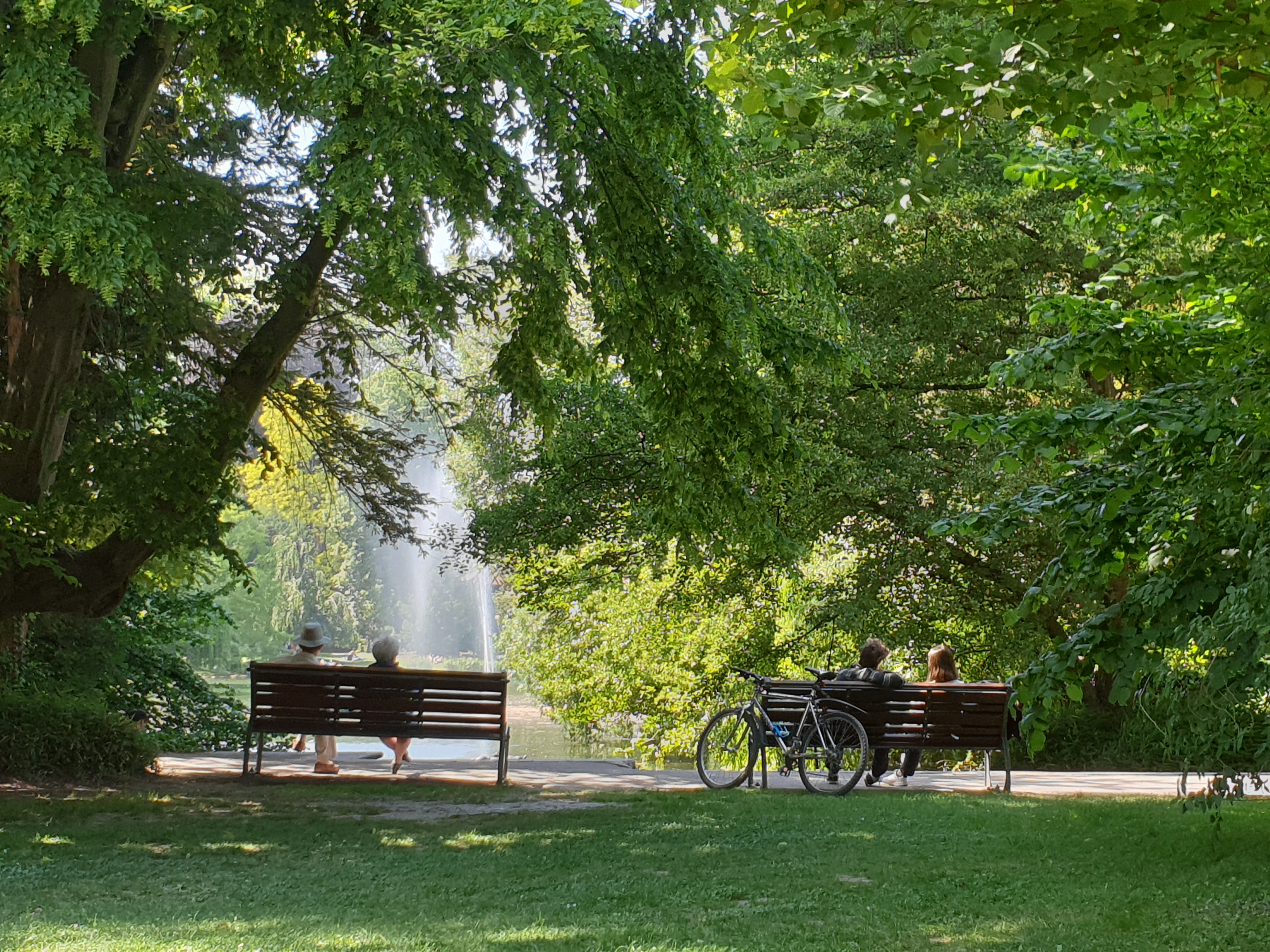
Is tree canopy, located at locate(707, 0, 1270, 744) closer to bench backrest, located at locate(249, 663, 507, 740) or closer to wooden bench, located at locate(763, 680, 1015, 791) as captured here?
wooden bench, located at locate(763, 680, 1015, 791)

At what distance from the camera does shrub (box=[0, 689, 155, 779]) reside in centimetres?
1020

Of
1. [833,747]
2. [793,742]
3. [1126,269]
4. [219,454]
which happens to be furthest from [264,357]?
[1126,269]

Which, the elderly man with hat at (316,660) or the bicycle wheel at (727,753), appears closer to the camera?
the bicycle wheel at (727,753)

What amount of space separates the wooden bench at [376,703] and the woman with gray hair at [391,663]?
78 centimetres

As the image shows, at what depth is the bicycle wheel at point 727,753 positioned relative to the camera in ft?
33.7

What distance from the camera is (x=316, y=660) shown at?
1198 cm

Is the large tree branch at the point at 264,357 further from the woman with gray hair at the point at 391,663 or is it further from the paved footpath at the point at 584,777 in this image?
the paved footpath at the point at 584,777

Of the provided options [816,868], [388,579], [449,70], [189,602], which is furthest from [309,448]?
[388,579]

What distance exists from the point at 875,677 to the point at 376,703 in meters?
4.05

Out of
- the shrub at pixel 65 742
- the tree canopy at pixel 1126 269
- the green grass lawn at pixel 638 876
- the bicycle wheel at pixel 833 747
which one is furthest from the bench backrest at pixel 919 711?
the shrub at pixel 65 742

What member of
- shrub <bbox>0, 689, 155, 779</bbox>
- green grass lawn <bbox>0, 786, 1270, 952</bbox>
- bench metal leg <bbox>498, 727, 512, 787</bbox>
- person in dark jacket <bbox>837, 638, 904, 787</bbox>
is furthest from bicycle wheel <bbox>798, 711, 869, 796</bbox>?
shrub <bbox>0, 689, 155, 779</bbox>

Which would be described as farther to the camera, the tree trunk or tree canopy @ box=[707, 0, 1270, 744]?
the tree trunk

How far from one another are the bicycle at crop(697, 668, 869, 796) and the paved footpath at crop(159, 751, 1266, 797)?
0.22m

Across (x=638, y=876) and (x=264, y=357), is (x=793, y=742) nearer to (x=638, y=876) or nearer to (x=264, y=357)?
(x=638, y=876)
